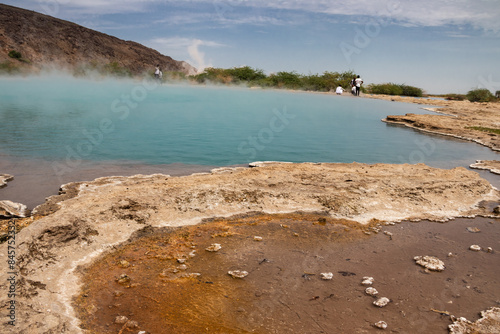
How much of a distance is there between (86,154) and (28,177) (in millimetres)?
2126

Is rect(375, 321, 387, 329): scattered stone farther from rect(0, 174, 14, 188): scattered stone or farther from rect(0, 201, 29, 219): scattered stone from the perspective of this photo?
rect(0, 174, 14, 188): scattered stone

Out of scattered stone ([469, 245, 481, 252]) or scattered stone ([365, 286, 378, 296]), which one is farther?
scattered stone ([469, 245, 481, 252])

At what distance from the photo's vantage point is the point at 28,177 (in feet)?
23.8

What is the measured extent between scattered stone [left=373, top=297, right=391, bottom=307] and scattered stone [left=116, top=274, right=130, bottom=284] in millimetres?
2546

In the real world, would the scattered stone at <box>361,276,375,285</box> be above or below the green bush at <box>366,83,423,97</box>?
below

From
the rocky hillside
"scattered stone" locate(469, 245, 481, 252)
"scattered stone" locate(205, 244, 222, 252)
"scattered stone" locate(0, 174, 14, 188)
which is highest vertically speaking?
the rocky hillside

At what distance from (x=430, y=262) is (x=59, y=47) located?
76626 millimetres

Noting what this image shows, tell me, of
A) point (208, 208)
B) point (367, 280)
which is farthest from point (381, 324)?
point (208, 208)

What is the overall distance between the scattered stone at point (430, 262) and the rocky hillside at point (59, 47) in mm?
52406

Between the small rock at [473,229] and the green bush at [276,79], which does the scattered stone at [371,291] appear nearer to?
the small rock at [473,229]

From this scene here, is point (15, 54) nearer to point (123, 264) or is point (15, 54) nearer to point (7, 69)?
point (7, 69)

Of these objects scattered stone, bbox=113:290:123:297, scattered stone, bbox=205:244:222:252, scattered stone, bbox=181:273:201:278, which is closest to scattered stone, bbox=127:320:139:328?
scattered stone, bbox=113:290:123:297

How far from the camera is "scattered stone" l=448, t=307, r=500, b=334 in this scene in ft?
10.8

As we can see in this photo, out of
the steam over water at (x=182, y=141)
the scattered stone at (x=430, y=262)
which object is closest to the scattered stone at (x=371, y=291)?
the scattered stone at (x=430, y=262)
